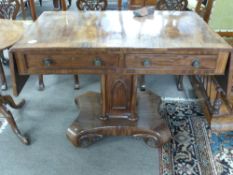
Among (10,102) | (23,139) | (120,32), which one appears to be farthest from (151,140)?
(10,102)

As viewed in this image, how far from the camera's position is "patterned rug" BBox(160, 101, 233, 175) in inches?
58.0

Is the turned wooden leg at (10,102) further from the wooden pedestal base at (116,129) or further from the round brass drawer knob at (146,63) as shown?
the round brass drawer knob at (146,63)

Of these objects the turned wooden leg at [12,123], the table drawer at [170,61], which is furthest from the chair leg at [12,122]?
the table drawer at [170,61]

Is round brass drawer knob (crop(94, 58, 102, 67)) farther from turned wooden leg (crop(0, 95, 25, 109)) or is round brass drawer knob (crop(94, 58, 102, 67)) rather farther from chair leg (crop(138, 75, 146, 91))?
chair leg (crop(138, 75, 146, 91))

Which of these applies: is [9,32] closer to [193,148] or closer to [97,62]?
[97,62]

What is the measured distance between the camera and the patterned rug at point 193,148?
1.47m

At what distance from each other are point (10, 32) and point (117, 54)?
0.81 meters

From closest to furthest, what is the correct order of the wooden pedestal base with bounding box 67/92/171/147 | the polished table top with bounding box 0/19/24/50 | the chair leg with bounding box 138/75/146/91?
the polished table top with bounding box 0/19/24/50
the wooden pedestal base with bounding box 67/92/171/147
the chair leg with bounding box 138/75/146/91

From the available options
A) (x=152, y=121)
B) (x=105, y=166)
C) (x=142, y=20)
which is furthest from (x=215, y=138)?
(x=142, y=20)

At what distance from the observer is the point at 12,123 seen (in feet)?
5.27

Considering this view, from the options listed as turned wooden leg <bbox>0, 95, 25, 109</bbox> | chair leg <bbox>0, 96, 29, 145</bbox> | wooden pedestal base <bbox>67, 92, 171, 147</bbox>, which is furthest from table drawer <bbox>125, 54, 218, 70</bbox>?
turned wooden leg <bbox>0, 95, 25, 109</bbox>

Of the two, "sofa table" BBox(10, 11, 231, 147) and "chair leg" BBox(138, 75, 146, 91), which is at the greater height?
"sofa table" BBox(10, 11, 231, 147)

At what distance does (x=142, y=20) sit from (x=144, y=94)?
1.95 ft

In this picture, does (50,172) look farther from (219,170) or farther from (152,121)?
(219,170)
